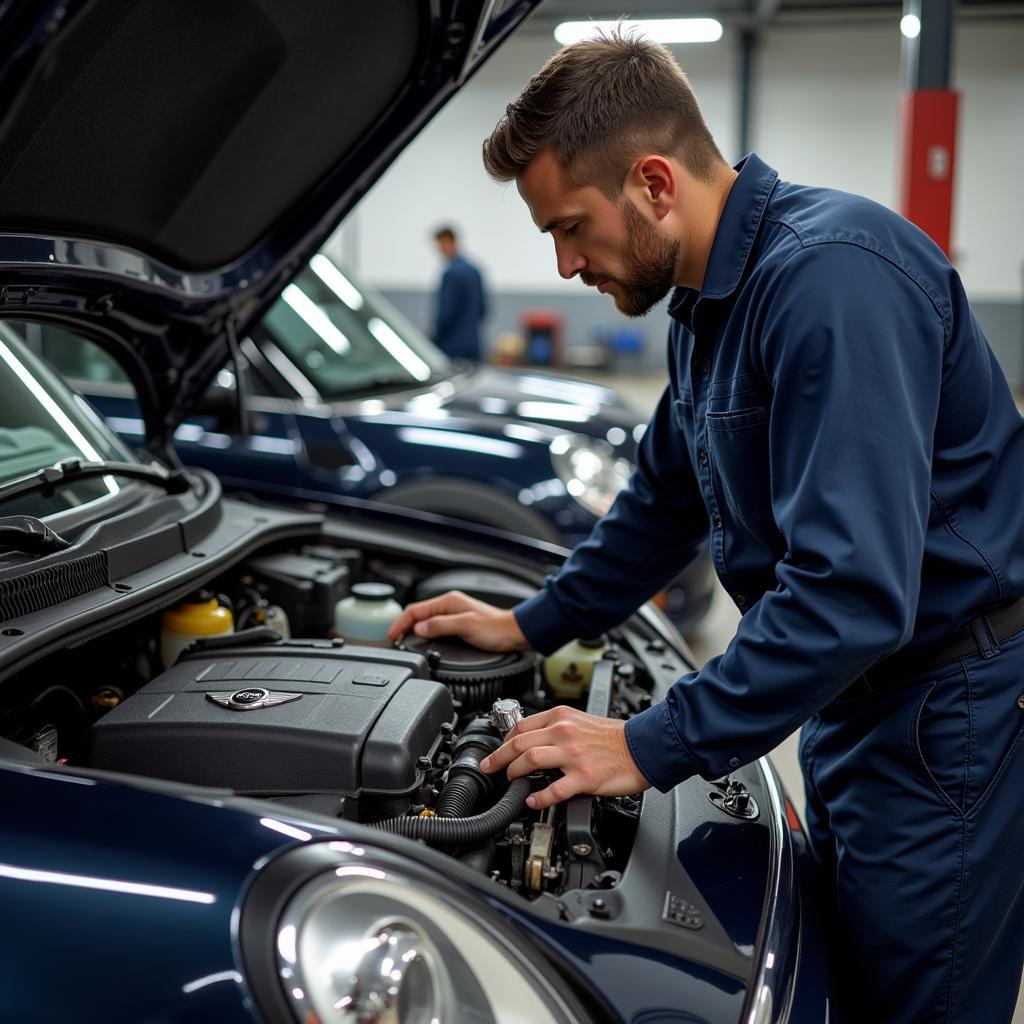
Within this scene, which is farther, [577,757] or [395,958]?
[577,757]

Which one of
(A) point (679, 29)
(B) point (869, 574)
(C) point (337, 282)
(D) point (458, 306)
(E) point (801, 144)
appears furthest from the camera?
(E) point (801, 144)

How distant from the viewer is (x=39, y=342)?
4.02 metres

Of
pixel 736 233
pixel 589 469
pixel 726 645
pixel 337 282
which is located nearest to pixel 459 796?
pixel 736 233

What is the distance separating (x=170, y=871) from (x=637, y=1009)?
1.60 ft

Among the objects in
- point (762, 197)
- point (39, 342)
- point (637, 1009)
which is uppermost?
point (762, 197)

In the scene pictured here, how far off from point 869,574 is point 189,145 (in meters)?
1.33

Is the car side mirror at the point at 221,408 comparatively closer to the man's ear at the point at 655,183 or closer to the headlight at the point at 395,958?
the man's ear at the point at 655,183

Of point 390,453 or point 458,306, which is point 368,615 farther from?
point 458,306

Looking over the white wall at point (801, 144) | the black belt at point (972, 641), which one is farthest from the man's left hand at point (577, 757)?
the white wall at point (801, 144)

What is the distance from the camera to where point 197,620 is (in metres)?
1.93

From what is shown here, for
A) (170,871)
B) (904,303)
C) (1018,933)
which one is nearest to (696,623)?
(1018,933)

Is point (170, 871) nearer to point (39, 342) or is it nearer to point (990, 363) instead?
point (990, 363)

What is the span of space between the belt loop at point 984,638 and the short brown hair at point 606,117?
699mm

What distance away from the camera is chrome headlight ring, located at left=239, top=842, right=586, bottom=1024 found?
103 cm
